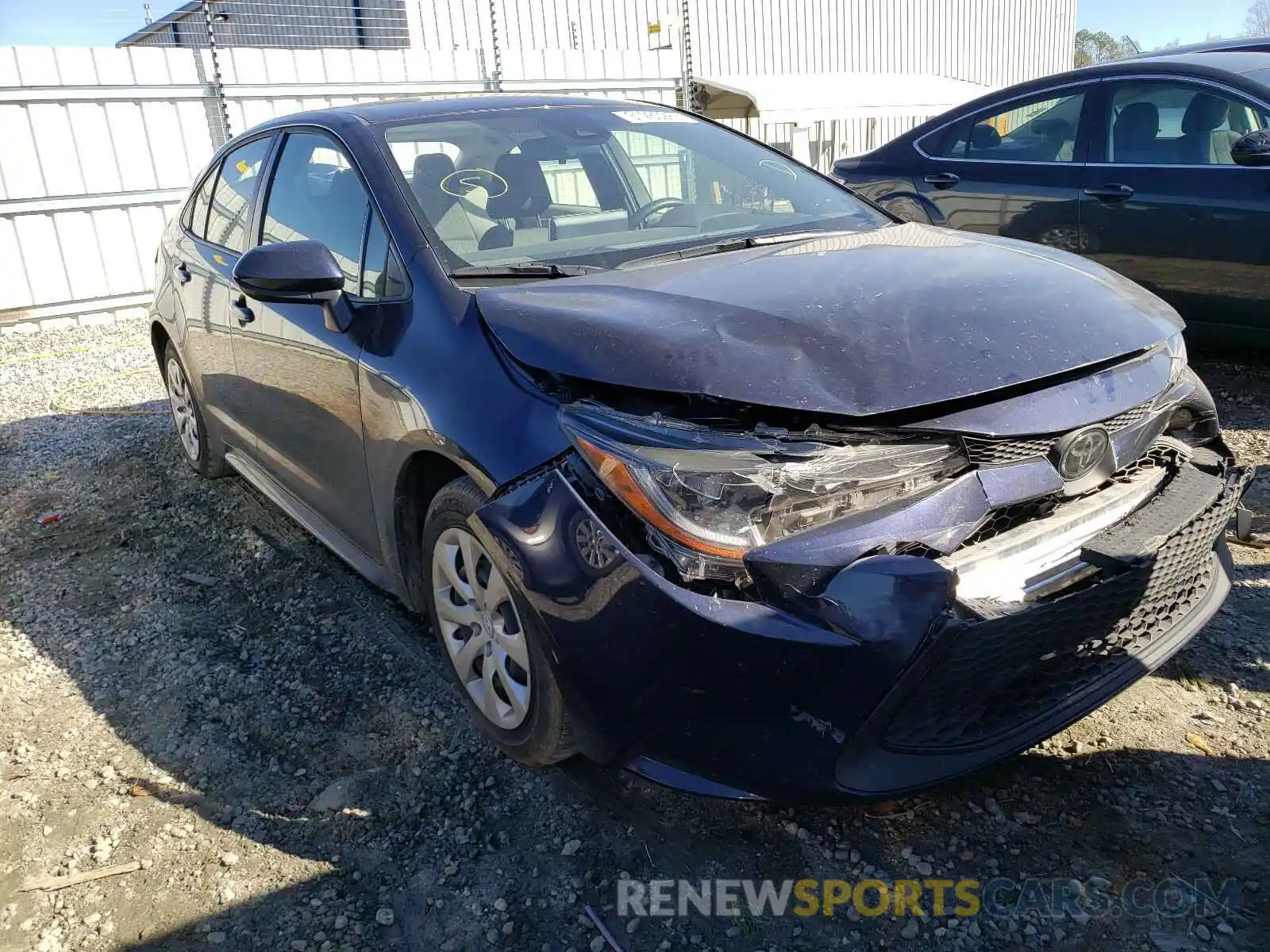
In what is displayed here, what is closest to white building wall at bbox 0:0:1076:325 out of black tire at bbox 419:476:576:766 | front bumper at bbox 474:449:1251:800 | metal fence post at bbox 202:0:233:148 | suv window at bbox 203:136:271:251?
metal fence post at bbox 202:0:233:148

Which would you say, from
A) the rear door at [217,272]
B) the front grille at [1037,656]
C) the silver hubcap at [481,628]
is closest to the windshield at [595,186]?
the silver hubcap at [481,628]

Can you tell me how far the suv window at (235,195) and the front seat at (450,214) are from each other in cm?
117

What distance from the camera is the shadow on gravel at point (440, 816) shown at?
82.7 inches

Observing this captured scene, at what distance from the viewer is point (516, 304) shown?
2324 mm

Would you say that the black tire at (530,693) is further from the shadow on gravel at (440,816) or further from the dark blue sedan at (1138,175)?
the dark blue sedan at (1138,175)

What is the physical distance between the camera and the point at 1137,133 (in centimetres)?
502

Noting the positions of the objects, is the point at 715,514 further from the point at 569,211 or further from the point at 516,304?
the point at 569,211

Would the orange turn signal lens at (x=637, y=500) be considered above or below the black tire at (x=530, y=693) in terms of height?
above

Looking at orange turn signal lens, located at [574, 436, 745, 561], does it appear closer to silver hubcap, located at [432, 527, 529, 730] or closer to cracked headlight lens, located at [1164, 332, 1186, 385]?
silver hubcap, located at [432, 527, 529, 730]

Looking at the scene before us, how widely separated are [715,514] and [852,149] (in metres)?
18.8

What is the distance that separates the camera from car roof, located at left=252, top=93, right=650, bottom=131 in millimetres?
3203

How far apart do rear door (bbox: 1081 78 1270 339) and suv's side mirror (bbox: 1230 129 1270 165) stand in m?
0.10

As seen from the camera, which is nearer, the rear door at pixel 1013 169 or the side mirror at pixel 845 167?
the rear door at pixel 1013 169

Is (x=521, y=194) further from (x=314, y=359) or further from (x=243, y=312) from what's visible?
(x=243, y=312)
